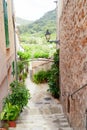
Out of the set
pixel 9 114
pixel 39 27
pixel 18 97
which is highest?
pixel 39 27

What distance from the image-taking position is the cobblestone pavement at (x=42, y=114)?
834cm

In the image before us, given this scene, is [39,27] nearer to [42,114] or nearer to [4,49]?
[42,114]

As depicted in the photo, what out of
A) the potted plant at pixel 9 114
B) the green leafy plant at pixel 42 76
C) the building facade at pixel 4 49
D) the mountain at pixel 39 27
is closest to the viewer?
the potted plant at pixel 9 114

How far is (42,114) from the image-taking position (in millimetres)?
10953

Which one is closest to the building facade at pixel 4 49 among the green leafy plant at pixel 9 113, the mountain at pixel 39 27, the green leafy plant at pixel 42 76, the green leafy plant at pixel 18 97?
the green leafy plant at pixel 18 97

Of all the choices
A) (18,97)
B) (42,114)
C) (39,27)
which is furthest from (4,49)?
(39,27)

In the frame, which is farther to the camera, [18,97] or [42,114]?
[42,114]

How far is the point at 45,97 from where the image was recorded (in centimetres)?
1524

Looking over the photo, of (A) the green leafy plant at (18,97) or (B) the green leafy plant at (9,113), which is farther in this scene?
(A) the green leafy plant at (18,97)

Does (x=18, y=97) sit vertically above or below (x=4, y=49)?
below

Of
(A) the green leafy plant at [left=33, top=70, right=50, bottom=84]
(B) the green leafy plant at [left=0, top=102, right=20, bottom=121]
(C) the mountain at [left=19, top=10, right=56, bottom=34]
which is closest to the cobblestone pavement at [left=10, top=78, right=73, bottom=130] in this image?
(B) the green leafy plant at [left=0, top=102, right=20, bottom=121]

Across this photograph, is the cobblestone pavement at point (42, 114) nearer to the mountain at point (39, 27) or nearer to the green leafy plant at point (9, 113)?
the green leafy plant at point (9, 113)

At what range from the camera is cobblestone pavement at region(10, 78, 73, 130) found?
27.3 ft

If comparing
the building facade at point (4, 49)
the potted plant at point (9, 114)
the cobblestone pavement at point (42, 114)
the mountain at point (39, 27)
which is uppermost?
the mountain at point (39, 27)
